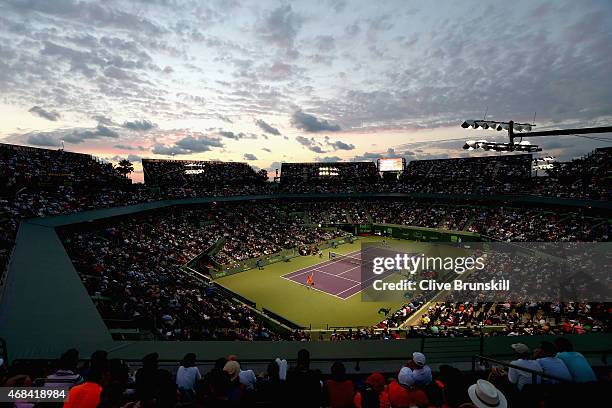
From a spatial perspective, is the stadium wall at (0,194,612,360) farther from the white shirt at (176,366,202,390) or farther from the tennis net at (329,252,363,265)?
the tennis net at (329,252,363,265)

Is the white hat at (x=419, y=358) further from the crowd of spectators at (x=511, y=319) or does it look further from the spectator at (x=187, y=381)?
the crowd of spectators at (x=511, y=319)

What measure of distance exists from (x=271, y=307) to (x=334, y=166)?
176 feet

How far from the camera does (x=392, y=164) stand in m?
70.5

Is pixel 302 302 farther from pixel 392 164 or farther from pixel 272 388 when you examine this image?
pixel 392 164

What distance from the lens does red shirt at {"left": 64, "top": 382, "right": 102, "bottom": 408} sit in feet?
12.5

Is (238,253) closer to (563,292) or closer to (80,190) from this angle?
(80,190)

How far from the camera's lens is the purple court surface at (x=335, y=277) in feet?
92.1

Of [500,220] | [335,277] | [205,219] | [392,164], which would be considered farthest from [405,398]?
[392,164]

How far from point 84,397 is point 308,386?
9.18 feet

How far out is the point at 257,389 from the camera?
499 centimetres

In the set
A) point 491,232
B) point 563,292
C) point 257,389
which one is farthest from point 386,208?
point 257,389

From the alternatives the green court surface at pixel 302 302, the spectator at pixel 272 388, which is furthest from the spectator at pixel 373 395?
the green court surface at pixel 302 302

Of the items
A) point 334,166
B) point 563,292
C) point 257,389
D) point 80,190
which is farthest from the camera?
point 334,166

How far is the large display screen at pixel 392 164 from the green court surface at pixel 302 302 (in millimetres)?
44681
